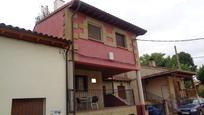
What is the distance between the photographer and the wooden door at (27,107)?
7.08 m

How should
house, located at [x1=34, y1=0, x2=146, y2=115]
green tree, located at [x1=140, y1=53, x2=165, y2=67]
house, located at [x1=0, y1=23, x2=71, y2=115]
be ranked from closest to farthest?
house, located at [x1=0, y1=23, x2=71, y2=115] → house, located at [x1=34, y1=0, x2=146, y2=115] → green tree, located at [x1=140, y1=53, x2=165, y2=67]

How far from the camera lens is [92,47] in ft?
35.3

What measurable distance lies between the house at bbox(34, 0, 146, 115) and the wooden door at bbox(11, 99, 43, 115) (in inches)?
55.1

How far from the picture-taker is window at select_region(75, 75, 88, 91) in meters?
12.2

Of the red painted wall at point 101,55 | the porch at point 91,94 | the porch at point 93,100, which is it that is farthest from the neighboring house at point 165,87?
the red painted wall at point 101,55

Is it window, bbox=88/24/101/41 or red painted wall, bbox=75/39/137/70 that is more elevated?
window, bbox=88/24/101/41

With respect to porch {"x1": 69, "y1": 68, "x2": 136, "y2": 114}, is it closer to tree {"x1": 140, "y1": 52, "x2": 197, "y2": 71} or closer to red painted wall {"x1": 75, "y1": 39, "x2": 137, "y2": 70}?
red painted wall {"x1": 75, "y1": 39, "x2": 137, "y2": 70}

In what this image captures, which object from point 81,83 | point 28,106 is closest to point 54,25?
point 81,83

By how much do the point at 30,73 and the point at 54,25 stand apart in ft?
13.5

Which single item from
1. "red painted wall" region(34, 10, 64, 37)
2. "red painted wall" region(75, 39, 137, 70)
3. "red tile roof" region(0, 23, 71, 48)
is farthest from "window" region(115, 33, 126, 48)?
"red tile roof" region(0, 23, 71, 48)

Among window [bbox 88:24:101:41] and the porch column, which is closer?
the porch column

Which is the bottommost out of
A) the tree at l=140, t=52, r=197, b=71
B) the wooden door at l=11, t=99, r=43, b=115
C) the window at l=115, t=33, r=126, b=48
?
the wooden door at l=11, t=99, r=43, b=115

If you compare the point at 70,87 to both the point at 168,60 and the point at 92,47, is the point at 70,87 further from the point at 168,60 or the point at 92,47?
the point at 168,60

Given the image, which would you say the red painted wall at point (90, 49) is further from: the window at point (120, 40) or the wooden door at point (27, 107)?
the wooden door at point (27, 107)
